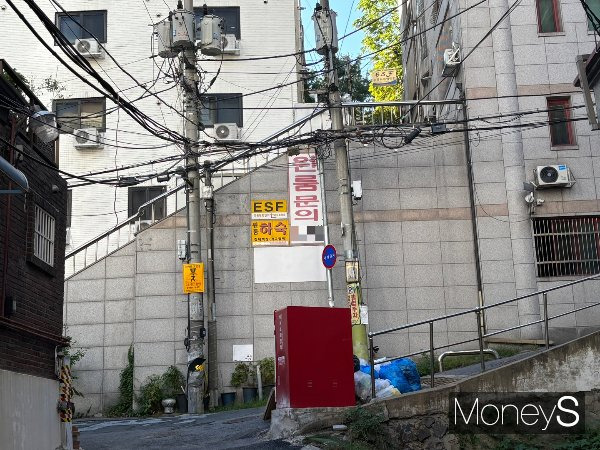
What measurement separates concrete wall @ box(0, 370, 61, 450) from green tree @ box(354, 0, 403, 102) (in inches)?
1096

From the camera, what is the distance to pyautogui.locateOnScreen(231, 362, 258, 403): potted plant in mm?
18594

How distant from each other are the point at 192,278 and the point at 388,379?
6.81m

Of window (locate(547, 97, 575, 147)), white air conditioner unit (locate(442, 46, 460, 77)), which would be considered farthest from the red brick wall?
window (locate(547, 97, 575, 147))

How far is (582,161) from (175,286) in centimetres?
1001

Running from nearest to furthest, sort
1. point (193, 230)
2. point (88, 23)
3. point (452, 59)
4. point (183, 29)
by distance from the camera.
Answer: point (183, 29) → point (193, 230) → point (452, 59) → point (88, 23)

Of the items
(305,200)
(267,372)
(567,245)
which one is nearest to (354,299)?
(267,372)

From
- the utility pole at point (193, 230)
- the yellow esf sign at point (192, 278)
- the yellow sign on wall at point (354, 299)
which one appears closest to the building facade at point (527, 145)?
the yellow sign on wall at point (354, 299)

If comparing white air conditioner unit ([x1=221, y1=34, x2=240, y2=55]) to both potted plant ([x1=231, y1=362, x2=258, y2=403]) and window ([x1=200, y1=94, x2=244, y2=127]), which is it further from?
potted plant ([x1=231, y1=362, x2=258, y2=403])

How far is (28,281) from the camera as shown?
479 inches

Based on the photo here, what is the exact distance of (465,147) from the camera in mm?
19859

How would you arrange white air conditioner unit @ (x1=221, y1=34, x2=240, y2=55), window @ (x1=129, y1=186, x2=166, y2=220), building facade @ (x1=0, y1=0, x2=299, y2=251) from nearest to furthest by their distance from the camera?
window @ (x1=129, y1=186, x2=166, y2=220) < building facade @ (x1=0, y1=0, x2=299, y2=251) < white air conditioner unit @ (x1=221, y1=34, x2=240, y2=55)

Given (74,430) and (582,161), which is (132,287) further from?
(582,161)

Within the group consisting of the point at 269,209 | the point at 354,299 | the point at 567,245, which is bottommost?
the point at 354,299

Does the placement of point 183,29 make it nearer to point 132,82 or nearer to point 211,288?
point 211,288
